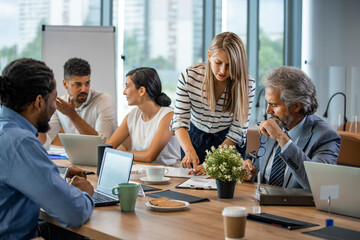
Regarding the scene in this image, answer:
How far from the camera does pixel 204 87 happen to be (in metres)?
2.88

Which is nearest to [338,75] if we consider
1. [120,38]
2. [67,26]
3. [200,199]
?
[120,38]

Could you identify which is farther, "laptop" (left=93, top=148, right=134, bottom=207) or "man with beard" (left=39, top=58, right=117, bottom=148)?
"man with beard" (left=39, top=58, right=117, bottom=148)

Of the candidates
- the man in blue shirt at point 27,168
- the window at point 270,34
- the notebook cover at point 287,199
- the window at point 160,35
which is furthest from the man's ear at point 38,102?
the window at point 270,34

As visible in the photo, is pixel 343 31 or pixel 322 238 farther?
pixel 343 31

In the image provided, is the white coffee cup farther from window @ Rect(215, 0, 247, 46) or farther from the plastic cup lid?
window @ Rect(215, 0, 247, 46)

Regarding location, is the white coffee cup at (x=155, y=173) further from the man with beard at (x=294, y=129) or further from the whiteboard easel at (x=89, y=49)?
the whiteboard easel at (x=89, y=49)

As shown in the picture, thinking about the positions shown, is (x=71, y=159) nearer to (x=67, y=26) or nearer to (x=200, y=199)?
(x=200, y=199)

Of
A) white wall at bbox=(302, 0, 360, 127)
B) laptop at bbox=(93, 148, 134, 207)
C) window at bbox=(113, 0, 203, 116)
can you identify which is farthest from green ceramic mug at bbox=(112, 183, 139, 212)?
white wall at bbox=(302, 0, 360, 127)

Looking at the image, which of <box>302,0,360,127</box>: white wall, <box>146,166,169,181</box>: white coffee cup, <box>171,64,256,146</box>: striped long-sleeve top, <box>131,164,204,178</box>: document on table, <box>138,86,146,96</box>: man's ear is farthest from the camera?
<box>302,0,360,127</box>: white wall

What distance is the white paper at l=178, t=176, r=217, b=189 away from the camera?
2.24 meters

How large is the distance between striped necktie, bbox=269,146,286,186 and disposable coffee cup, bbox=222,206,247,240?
1001 mm

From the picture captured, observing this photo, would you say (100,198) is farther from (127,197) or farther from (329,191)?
(329,191)

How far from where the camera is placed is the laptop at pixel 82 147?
293 centimetres

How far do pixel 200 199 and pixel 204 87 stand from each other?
1.07 m
